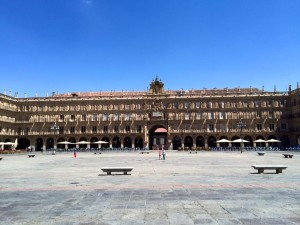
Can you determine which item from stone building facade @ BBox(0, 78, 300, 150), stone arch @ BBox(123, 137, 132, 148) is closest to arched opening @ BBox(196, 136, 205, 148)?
stone building facade @ BBox(0, 78, 300, 150)

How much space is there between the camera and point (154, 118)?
78188 mm

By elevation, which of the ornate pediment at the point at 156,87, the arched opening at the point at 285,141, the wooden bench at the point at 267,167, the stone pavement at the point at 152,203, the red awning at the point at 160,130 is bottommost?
the stone pavement at the point at 152,203

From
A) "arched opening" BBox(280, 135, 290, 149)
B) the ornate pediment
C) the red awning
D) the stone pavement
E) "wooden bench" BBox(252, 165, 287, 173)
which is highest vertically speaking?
the ornate pediment

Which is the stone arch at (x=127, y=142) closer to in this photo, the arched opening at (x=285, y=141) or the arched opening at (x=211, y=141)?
the arched opening at (x=211, y=141)

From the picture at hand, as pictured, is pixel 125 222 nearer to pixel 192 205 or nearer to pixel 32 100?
pixel 192 205

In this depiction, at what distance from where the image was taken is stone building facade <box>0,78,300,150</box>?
7556 cm

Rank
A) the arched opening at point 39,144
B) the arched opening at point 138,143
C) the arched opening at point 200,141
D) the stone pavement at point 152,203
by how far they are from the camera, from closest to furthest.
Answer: the stone pavement at point 152,203
the arched opening at point 200,141
the arched opening at point 138,143
the arched opening at point 39,144

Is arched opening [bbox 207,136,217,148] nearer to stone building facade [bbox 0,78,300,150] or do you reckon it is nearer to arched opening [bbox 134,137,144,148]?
stone building facade [bbox 0,78,300,150]

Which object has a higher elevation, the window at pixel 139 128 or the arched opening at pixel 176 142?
the window at pixel 139 128

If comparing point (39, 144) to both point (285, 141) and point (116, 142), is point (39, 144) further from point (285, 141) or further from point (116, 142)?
point (285, 141)

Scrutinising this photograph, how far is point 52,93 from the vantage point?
3393 inches

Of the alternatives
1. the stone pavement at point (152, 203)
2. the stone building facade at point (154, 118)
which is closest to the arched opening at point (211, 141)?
the stone building facade at point (154, 118)

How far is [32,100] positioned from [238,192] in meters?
77.4

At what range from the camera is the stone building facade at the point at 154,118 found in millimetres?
75562
